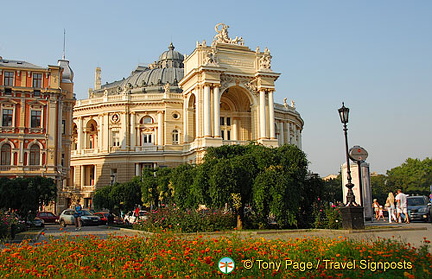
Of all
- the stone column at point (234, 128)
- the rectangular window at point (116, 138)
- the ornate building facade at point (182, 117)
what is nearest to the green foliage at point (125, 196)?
the ornate building facade at point (182, 117)

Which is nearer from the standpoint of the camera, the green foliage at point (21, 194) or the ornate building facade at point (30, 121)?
the green foliage at point (21, 194)

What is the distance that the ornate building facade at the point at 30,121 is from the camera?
47469mm

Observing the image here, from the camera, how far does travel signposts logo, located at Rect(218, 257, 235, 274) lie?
824cm

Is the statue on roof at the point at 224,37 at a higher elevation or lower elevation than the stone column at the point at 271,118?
higher

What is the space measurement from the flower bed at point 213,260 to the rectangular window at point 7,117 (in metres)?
41.3

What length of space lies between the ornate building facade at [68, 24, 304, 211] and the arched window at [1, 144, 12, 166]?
1246cm

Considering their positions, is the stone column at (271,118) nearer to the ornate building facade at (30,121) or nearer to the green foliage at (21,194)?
the ornate building facade at (30,121)

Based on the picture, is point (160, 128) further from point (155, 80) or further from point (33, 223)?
point (33, 223)

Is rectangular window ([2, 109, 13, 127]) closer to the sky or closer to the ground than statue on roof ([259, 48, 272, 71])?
closer to the ground

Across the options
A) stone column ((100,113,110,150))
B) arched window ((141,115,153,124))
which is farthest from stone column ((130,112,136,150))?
stone column ((100,113,110,150))

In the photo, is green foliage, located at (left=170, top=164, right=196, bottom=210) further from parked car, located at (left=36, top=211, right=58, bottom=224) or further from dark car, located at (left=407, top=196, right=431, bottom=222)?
parked car, located at (left=36, top=211, right=58, bottom=224)

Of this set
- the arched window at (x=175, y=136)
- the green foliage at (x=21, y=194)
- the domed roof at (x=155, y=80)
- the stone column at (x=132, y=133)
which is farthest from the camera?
the domed roof at (x=155, y=80)

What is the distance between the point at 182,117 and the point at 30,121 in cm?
2469

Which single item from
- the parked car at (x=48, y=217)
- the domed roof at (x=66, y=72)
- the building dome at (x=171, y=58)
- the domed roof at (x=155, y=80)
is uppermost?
the building dome at (x=171, y=58)
